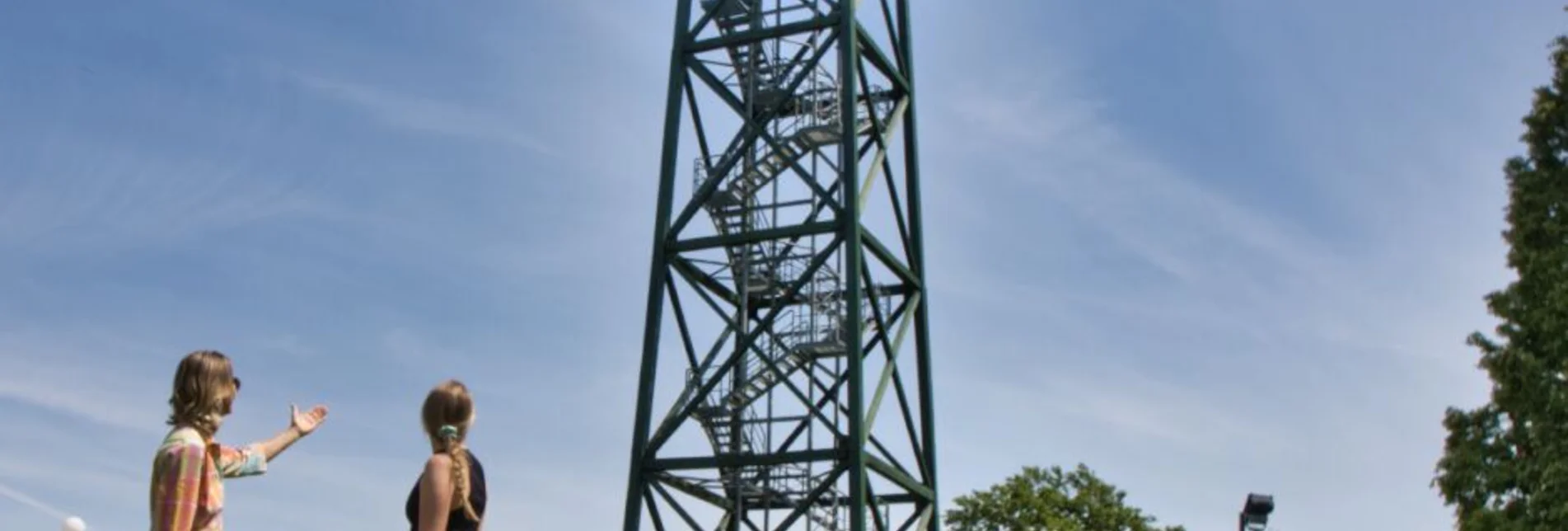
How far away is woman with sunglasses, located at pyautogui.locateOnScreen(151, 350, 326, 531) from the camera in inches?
201

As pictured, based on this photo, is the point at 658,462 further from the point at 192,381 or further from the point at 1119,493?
the point at 192,381

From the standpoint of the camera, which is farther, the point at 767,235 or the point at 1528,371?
the point at 767,235

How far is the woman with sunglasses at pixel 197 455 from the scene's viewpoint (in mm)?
5098

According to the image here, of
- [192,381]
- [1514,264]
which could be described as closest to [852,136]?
[1514,264]

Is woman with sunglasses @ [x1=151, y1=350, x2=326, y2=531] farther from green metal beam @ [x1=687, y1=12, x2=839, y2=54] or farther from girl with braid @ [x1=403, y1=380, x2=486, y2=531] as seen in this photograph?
green metal beam @ [x1=687, y1=12, x2=839, y2=54]

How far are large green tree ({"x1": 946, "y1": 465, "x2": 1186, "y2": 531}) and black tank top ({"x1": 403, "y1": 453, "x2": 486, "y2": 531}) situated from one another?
2992 cm

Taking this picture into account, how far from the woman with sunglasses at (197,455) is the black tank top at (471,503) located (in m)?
0.50

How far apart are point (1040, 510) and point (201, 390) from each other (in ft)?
101

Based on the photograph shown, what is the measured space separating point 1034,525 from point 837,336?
11205 mm

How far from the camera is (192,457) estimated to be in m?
5.14

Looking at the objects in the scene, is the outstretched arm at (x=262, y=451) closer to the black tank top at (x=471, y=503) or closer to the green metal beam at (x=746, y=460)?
the black tank top at (x=471, y=503)

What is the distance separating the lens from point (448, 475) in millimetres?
5188

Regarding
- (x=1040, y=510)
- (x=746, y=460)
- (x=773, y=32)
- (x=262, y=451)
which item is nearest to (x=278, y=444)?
(x=262, y=451)

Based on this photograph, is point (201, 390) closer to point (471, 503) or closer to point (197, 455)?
point (197, 455)
